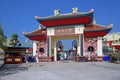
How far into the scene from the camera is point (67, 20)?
27516 millimetres

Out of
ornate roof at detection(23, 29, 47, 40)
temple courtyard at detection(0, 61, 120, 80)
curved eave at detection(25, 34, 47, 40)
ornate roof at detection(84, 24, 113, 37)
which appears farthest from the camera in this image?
curved eave at detection(25, 34, 47, 40)

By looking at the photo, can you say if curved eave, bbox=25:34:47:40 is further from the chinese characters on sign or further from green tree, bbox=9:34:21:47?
green tree, bbox=9:34:21:47

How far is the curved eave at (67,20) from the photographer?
26.7 metres

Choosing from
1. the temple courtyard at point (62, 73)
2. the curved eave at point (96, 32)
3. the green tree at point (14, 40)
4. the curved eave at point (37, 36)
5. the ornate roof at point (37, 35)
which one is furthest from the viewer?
the green tree at point (14, 40)

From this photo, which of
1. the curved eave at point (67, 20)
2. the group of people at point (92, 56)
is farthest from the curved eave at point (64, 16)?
the group of people at point (92, 56)

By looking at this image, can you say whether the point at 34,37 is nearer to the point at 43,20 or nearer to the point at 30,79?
the point at 43,20

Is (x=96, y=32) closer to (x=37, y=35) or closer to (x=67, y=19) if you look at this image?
(x=67, y=19)

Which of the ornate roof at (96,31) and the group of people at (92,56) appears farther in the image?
the group of people at (92,56)

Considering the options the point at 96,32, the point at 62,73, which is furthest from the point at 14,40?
the point at 62,73

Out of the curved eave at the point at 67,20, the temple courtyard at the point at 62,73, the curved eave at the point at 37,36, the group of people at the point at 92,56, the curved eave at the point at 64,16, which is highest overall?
the curved eave at the point at 64,16

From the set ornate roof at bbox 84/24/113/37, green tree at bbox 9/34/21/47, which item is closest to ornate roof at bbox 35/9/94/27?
ornate roof at bbox 84/24/113/37

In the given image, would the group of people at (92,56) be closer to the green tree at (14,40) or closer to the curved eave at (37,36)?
the curved eave at (37,36)

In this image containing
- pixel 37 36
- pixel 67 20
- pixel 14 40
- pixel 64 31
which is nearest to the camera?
pixel 67 20

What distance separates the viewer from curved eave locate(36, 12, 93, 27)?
26719 millimetres
